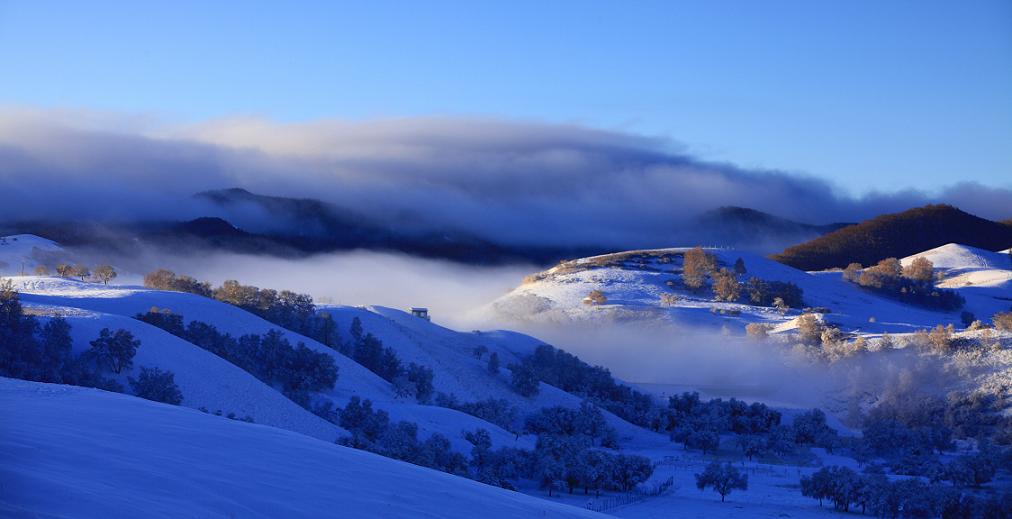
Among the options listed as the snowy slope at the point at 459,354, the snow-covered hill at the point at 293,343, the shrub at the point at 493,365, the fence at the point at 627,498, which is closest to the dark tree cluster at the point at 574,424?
the snowy slope at the point at 459,354

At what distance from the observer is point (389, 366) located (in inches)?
1826

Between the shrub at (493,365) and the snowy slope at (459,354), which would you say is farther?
the shrub at (493,365)

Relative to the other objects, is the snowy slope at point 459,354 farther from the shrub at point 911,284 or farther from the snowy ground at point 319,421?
the shrub at point 911,284

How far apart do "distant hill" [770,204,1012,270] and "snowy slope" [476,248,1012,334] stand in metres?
30.2

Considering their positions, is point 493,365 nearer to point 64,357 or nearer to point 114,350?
point 114,350

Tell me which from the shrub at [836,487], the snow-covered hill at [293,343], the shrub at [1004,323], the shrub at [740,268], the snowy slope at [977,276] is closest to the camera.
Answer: the shrub at [836,487]

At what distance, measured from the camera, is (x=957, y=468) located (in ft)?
103

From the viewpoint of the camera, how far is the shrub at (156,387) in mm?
27531

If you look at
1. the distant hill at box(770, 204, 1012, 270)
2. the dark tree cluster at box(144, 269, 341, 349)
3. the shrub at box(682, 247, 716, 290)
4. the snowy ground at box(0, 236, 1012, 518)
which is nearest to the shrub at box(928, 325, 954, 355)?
the snowy ground at box(0, 236, 1012, 518)

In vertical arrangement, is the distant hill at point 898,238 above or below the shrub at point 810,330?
above

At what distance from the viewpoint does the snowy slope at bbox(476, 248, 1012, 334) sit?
70.0m

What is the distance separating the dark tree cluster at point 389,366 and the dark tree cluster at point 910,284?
170ft

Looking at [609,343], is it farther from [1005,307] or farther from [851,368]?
[1005,307]

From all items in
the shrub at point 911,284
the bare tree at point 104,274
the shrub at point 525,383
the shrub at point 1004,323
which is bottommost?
the shrub at point 525,383
